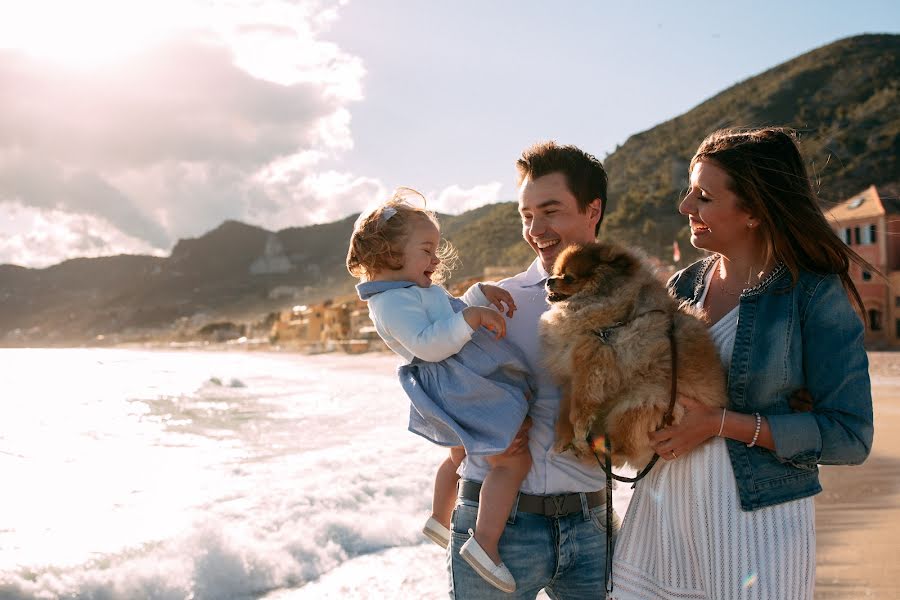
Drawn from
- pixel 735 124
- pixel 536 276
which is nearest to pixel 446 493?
pixel 536 276

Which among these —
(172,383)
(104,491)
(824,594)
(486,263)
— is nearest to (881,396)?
(824,594)

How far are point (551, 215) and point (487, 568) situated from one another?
4.51 ft

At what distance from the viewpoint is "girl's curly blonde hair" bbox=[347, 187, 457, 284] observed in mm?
2877

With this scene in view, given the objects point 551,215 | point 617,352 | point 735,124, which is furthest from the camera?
point 735,124

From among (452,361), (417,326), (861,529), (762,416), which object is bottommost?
(861,529)

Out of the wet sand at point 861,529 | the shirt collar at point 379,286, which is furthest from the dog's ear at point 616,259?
the wet sand at point 861,529

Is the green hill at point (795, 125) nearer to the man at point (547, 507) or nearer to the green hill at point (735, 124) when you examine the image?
the green hill at point (735, 124)

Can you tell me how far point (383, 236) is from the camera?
2.88 meters

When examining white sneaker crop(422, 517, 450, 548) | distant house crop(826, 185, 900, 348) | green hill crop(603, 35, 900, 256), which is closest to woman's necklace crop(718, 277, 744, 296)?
white sneaker crop(422, 517, 450, 548)

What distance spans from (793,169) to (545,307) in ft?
3.37

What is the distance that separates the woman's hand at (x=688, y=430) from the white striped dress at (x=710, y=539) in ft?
0.36

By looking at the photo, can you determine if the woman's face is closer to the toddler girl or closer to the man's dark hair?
the man's dark hair

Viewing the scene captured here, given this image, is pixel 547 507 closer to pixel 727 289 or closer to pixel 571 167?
pixel 727 289

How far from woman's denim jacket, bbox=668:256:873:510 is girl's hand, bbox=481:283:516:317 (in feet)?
2.73
